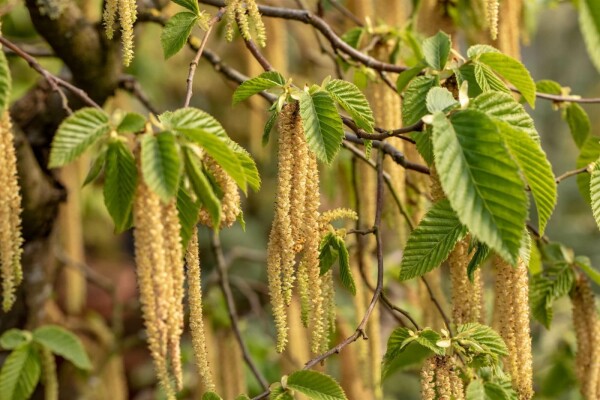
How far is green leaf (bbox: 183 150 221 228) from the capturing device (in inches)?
28.8

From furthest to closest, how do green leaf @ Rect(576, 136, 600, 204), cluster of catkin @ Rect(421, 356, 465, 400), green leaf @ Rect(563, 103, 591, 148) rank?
green leaf @ Rect(563, 103, 591, 148)
green leaf @ Rect(576, 136, 600, 204)
cluster of catkin @ Rect(421, 356, 465, 400)

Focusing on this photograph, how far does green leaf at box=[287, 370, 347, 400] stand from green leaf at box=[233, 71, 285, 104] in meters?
0.34

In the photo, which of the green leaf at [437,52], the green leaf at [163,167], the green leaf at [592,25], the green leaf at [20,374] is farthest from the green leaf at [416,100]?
the green leaf at [20,374]

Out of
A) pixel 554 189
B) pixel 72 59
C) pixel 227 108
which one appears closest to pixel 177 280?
pixel 554 189

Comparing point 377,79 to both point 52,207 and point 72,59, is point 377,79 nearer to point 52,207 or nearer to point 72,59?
point 72,59

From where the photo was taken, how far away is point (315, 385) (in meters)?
0.91

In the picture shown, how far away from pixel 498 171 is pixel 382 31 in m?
0.72

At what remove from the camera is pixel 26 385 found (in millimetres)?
1397

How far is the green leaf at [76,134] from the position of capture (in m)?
0.70

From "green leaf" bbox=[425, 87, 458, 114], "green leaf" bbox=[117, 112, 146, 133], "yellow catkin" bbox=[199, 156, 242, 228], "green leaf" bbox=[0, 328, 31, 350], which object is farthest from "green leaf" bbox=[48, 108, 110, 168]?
"green leaf" bbox=[0, 328, 31, 350]

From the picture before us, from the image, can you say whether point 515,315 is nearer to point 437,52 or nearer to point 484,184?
point 484,184

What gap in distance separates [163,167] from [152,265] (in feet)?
0.31

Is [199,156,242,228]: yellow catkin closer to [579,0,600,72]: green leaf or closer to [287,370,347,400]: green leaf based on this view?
[287,370,347,400]: green leaf

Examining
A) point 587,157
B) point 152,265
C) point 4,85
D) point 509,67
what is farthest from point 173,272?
point 587,157
